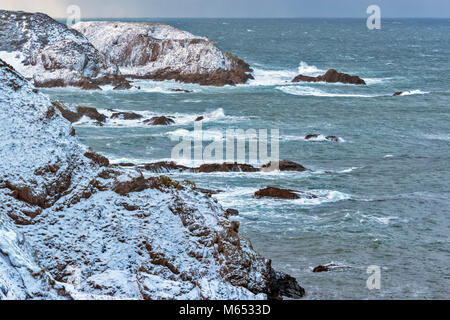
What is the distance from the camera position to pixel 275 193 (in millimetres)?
29703

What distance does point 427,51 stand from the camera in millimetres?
132250

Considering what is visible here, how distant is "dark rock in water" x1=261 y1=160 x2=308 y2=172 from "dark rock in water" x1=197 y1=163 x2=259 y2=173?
875mm

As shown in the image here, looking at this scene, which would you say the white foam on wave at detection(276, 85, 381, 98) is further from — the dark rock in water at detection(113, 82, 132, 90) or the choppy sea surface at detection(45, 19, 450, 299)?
the dark rock in water at detection(113, 82, 132, 90)

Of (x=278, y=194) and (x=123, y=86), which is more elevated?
(x=123, y=86)

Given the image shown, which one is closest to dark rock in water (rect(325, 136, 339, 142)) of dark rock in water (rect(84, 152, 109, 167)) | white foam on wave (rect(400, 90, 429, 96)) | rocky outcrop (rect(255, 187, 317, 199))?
rocky outcrop (rect(255, 187, 317, 199))

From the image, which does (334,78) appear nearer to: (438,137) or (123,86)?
(123,86)

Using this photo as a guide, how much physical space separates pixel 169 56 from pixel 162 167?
53.2 m

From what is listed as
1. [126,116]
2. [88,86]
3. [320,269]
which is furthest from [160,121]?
[320,269]

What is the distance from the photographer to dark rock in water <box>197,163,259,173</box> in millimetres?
34875

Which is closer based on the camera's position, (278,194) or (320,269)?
(320,269)

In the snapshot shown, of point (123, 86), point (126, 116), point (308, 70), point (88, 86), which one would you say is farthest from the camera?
point (308, 70)

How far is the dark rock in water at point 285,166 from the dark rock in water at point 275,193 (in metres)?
6.00

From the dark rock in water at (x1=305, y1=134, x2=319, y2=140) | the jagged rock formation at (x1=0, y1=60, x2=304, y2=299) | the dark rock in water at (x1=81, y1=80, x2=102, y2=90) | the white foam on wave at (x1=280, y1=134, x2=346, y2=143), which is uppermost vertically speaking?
the jagged rock formation at (x1=0, y1=60, x2=304, y2=299)

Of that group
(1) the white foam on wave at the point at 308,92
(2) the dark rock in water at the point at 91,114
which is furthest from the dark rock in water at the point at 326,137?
(1) the white foam on wave at the point at 308,92
